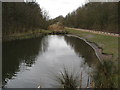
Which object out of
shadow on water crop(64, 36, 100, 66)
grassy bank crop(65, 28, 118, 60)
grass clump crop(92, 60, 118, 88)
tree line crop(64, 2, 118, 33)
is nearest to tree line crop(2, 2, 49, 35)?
shadow on water crop(64, 36, 100, 66)

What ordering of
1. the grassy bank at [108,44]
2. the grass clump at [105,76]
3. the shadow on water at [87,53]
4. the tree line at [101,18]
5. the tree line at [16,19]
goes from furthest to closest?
the tree line at [101,18]
the tree line at [16,19]
the grassy bank at [108,44]
the shadow on water at [87,53]
the grass clump at [105,76]

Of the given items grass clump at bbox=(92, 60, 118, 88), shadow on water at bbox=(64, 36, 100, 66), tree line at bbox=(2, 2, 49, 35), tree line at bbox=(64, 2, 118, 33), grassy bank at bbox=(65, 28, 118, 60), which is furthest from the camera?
tree line at bbox=(64, 2, 118, 33)

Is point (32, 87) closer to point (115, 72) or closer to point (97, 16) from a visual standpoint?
point (115, 72)

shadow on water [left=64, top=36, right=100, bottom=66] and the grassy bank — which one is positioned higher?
the grassy bank

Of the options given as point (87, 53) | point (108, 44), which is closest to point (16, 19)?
point (108, 44)

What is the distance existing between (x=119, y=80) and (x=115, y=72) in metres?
0.37

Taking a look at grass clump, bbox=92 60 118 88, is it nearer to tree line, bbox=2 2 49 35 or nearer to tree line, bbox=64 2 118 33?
tree line, bbox=2 2 49 35

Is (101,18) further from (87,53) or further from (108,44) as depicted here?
(87,53)

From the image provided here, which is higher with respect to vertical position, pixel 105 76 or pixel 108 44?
pixel 105 76

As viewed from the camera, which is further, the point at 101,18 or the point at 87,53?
the point at 101,18

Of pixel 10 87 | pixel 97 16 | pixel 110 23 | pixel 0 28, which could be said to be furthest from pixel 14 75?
pixel 97 16

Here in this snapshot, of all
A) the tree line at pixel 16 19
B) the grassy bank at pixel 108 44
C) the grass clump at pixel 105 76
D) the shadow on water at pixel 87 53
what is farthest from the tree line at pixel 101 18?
the grass clump at pixel 105 76

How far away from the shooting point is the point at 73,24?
10219 cm

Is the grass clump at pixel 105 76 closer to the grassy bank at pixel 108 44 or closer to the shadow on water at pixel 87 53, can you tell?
the shadow on water at pixel 87 53
